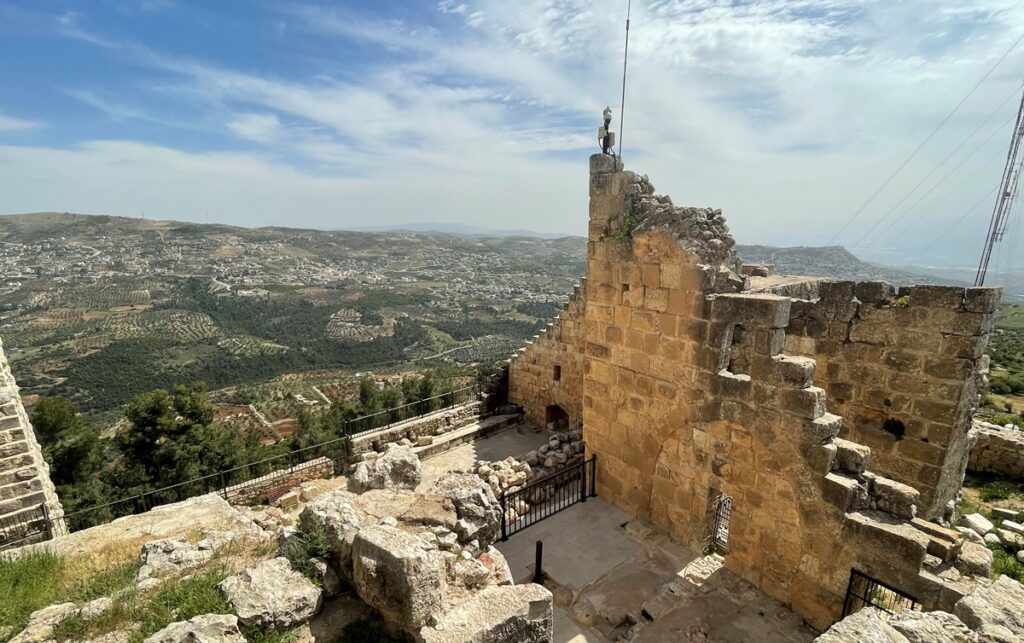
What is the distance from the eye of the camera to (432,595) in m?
4.19

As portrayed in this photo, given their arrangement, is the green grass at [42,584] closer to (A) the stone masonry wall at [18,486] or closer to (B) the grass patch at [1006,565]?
(A) the stone masonry wall at [18,486]

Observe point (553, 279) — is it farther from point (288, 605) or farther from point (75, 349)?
point (288, 605)

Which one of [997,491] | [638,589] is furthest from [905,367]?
[997,491]

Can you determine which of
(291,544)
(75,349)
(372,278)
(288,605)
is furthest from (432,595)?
(372,278)

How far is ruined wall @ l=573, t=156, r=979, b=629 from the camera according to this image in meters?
5.64

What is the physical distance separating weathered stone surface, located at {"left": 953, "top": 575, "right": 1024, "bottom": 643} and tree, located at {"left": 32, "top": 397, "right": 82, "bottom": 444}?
85.6ft

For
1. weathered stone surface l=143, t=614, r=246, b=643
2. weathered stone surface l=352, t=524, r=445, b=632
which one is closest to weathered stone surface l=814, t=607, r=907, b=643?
weathered stone surface l=352, t=524, r=445, b=632

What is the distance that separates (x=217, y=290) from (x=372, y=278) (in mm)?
52758

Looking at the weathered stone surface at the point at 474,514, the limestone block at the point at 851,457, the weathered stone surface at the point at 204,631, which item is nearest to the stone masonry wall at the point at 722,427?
the limestone block at the point at 851,457

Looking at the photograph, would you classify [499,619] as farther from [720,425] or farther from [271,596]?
[720,425]

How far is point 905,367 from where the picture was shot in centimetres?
744

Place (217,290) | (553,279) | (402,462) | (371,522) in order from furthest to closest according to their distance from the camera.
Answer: (553,279) < (217,290) < (402,462) < (371,522)

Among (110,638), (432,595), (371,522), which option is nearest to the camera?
(110,638)

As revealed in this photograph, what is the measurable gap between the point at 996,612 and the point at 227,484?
15213mm
